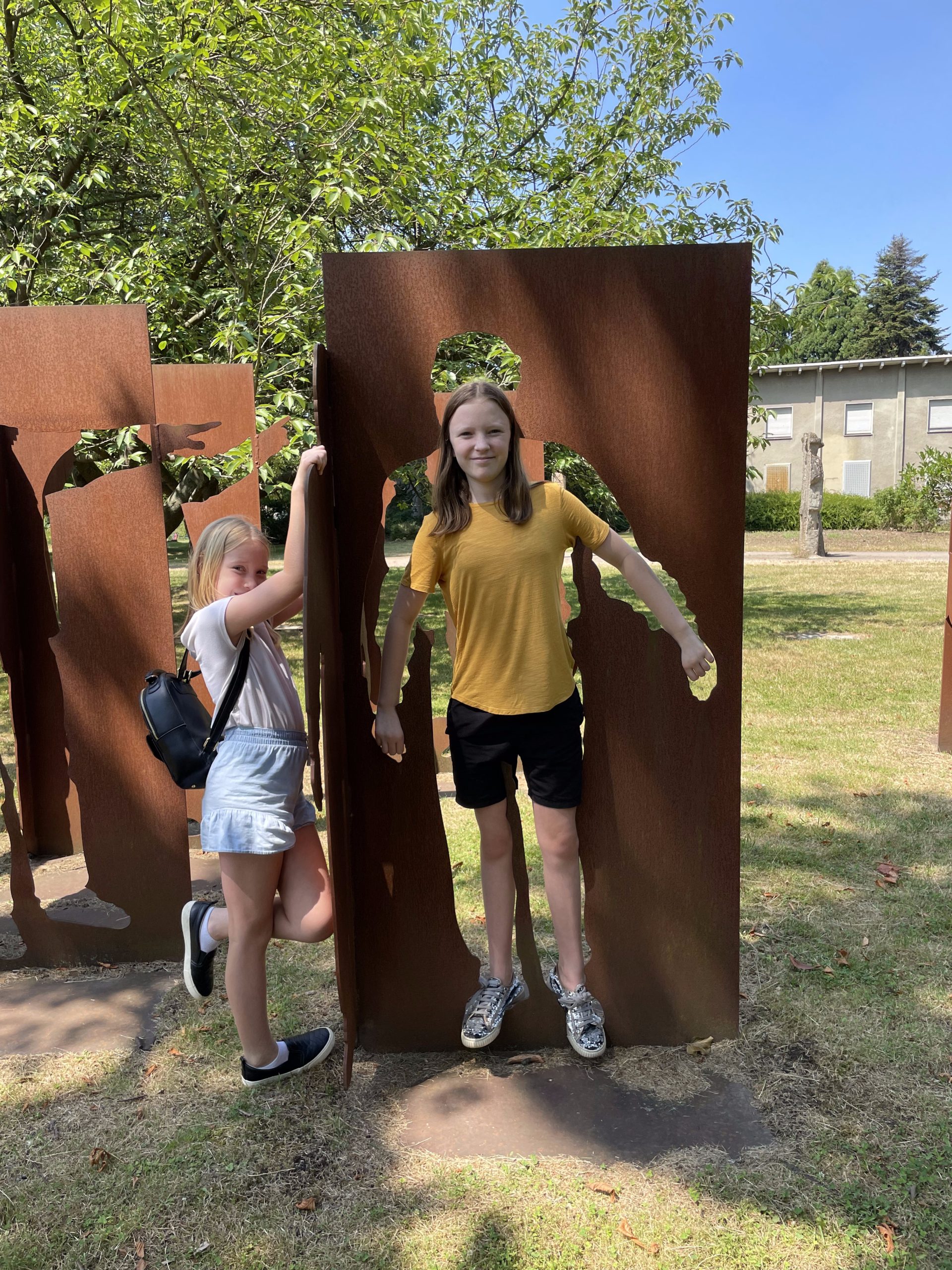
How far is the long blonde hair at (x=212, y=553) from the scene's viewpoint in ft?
7.84

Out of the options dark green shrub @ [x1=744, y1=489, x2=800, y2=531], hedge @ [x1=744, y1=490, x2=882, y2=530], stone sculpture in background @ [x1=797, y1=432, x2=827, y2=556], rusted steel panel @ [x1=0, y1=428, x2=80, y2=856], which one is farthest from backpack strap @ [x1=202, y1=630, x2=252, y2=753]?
dark green shrub @ [x1=744, y1=489, x2=800, y2=531]

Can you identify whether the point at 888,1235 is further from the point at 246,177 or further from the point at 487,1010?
the point at 246,177

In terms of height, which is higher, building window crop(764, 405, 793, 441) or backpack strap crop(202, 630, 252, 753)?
building window crop(764, 405, 793, 441)

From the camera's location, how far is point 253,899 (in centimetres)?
237

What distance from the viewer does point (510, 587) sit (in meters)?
2.47

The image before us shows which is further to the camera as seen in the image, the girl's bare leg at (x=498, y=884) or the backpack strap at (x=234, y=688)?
the girl's bare leg at (x=498, y=884)

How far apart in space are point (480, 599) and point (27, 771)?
2.95 metres

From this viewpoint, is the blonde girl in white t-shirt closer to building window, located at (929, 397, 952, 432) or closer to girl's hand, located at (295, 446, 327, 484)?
girl's hand, located at (295, 446, 327, 484)

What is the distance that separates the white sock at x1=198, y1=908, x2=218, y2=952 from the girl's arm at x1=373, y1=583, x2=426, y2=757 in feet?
2.32

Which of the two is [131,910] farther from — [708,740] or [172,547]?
[172,547]

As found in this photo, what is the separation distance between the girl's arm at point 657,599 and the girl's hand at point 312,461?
769 millimetres

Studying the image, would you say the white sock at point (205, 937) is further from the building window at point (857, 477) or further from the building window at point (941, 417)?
the building window at point (941, 417)

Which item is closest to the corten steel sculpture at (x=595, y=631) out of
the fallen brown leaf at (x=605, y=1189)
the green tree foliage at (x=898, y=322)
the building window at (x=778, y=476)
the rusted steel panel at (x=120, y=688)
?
the fallen brown leaf at (x=605, y=1189)

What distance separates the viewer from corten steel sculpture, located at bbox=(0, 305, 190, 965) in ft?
10.7
